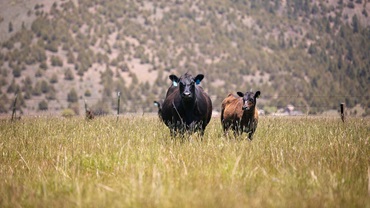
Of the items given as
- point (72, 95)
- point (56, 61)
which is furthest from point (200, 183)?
point (56, 61)

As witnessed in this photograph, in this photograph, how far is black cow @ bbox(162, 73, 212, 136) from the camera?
1059 cm

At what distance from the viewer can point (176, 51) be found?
355 ft

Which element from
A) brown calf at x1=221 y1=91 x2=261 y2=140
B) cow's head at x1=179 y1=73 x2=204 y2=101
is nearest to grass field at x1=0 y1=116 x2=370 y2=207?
cow's head at x1=179 y1=73 x2=204 y2=101

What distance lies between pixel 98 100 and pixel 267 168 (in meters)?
73.7

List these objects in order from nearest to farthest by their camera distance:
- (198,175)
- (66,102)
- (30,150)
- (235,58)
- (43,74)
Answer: (198,175)
(30,150)
(66,102)
(43,74)
(235,58)

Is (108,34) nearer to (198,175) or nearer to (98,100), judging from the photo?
(98,100)

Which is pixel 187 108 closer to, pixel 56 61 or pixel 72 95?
pixel 72 95

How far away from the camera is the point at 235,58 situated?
4343 inches

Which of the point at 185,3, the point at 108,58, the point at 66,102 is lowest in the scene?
the point at 66,102

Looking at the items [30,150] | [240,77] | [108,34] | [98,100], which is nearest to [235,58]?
[240,77]

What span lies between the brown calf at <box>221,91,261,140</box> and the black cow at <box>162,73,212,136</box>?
2.80ft

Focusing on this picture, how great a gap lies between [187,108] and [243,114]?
2181 mm

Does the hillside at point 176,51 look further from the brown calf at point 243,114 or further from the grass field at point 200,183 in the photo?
the grass field at point 200,183

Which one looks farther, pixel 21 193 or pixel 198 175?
pixel 198 175
